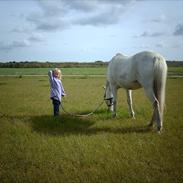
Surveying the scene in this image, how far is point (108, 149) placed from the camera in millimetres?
7328

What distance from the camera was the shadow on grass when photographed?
920 centimetres

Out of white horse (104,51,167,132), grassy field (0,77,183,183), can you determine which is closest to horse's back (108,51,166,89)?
white horse (104,51,167,132)

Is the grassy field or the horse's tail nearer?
the grassy field

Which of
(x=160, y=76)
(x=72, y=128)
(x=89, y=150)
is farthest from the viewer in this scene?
(x=72, y=128)

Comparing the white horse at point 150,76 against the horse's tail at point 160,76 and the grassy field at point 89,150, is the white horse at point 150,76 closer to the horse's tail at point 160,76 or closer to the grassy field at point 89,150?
the horse's tail at point 160,76

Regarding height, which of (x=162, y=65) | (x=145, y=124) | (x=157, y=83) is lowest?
(x=145, y=124)

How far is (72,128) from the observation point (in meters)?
9.77

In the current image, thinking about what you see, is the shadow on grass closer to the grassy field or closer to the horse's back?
the grassy field

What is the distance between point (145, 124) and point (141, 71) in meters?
2.26

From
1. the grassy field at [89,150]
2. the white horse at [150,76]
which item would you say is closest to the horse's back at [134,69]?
the white horse at [150,76]

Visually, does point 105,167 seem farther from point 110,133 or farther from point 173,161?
point 110,133

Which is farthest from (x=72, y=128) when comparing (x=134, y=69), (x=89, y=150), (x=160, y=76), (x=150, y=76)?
(x=160, y=76)

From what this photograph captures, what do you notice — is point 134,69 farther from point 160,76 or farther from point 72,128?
point 72,128

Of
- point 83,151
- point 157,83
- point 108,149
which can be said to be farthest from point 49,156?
point 157,83
